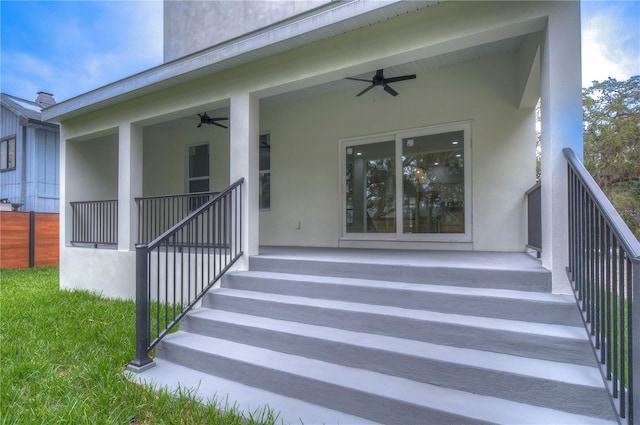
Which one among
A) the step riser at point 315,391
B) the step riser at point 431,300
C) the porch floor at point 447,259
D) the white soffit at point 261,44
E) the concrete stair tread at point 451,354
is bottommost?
the step riser at point 315,391

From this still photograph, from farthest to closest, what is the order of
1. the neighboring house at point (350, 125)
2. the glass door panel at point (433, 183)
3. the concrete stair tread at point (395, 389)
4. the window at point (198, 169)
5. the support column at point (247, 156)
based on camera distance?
1. the window at point (198, 169)
2. the glass door panel at point (433, 183)
3. the support column at point (247, 156)
4. the neighboring house at point (350, 125)
5. the concrete stair tread at point (395, 389)

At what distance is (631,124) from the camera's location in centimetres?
885

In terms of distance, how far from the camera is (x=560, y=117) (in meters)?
2.61

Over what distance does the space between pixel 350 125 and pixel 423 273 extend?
3.61 meters

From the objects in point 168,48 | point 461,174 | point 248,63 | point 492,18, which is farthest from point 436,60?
point 168,48

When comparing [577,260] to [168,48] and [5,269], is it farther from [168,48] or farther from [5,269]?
[5,269]

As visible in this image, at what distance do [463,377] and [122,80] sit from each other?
5560 mm

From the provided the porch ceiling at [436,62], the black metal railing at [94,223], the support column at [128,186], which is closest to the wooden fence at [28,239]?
the black metal railing at [94,223]

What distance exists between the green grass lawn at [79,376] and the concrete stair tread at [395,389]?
397mm

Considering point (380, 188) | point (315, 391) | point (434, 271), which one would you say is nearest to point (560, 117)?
point (434, 271)

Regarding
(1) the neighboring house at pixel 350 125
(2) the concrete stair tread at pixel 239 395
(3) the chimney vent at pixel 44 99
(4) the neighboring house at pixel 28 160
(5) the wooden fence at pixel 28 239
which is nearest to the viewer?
(2) the concrete stair tread at pixel 239 395

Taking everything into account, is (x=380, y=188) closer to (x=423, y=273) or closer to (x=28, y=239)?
(x=423, y=273)

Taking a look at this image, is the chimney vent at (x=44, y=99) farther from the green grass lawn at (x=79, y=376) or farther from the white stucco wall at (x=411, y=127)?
the green grass lawn at (x=79, y=376)

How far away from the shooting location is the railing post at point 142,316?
282 cm
